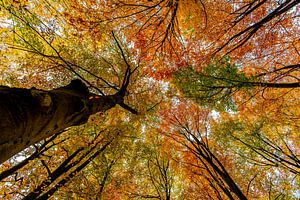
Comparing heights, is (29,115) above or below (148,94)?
below

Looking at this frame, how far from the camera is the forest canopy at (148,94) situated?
4.29 metres

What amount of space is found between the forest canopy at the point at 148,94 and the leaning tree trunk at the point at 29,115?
0.9 inches

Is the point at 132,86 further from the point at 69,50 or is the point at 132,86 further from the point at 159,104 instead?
the point at 69,50

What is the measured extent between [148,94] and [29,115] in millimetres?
6314

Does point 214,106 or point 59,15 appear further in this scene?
point 214,106

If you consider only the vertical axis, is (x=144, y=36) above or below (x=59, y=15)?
above

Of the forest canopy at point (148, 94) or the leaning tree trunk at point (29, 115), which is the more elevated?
the forest canopy at point (148, 94)

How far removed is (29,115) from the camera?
177 cm

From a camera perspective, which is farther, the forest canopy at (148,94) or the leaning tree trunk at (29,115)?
the forest canopy at (148,94)

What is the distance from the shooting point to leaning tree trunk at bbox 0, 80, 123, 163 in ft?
4.98

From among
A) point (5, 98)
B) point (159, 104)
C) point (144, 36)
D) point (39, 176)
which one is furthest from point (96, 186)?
point (5, 98)

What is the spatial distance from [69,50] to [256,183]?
9.15 m

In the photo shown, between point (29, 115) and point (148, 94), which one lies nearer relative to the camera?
point (29, 115)

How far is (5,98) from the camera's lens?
1.59 meters
